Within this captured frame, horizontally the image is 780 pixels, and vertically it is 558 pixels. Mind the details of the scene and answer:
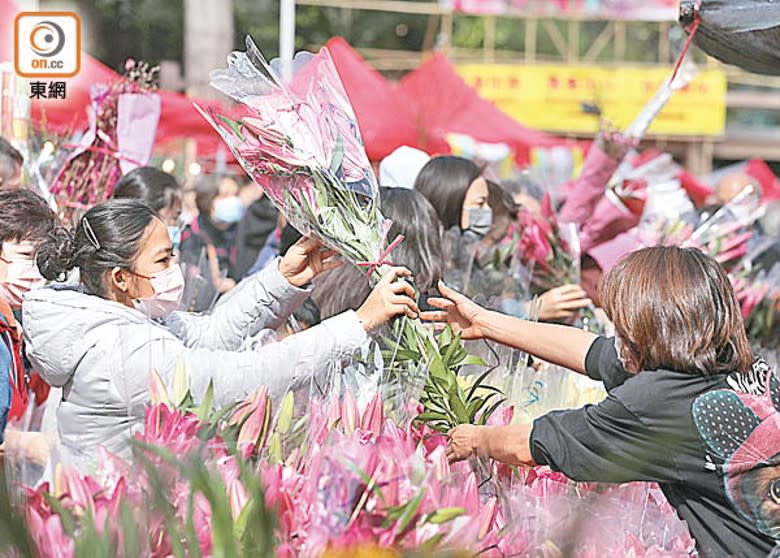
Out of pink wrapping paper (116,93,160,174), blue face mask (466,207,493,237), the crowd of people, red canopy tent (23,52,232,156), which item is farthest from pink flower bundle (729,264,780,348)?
pink wrapping paper (116,93,160,174)

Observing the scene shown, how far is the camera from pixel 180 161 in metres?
7.72

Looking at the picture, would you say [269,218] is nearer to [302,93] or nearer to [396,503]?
[302,93]

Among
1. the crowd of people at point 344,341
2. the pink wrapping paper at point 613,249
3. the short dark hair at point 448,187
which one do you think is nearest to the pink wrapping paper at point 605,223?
the pink wrapping paper at point 613,249

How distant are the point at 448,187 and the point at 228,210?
313cm

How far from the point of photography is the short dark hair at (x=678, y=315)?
2162mm

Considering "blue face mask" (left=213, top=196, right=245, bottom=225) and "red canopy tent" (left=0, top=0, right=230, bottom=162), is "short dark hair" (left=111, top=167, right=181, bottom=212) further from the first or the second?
"blue face mask" (left=213, top=196, right=245, bottom=225)

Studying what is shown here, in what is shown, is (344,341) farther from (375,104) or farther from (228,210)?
(375,104)

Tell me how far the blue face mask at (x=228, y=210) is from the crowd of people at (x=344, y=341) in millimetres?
3787

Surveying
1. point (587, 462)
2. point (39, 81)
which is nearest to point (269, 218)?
point (39, 81)

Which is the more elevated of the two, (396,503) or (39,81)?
(39,81)

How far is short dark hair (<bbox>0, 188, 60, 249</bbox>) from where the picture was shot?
9.23 feet

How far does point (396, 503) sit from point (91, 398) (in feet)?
2.54

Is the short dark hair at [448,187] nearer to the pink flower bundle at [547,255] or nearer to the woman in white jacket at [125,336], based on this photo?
the pink flower bundle at [547,255]

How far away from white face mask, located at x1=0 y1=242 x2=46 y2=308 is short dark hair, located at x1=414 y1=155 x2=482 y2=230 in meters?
→ 1.67
